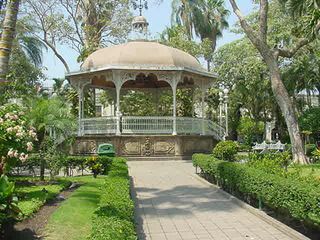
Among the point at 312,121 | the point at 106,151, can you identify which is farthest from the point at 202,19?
the point at 106,151

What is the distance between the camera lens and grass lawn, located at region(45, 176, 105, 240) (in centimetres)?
727

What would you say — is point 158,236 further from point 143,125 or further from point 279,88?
point 143,125

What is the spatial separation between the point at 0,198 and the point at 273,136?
171 feet

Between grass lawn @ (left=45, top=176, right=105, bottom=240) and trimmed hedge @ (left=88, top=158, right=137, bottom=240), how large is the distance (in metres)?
0.59

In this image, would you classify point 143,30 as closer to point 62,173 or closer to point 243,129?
point 62,173

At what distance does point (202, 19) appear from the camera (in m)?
47.8

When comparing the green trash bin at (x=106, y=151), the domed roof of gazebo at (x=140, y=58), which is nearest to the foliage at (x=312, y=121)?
the domed roof of gazebo at (x=140, y=58)

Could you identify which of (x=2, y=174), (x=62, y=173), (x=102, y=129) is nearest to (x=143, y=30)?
(x=102, y=129)

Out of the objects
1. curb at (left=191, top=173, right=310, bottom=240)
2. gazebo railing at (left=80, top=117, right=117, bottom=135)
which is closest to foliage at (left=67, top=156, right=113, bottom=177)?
curb at (left=191, top=173, right=310, bottom=240)

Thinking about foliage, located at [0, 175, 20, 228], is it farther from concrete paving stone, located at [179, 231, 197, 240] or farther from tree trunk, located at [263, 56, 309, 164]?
tree trunk, located at [263, 56, 309, 164]

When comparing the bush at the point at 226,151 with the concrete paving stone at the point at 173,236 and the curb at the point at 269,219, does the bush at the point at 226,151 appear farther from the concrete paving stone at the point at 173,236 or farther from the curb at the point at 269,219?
the concrete paving stone at the point at 173,236

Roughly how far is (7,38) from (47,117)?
275 cm

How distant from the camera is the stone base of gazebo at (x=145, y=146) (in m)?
23.7

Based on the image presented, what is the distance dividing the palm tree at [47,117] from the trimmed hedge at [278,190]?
5087 millimetres
